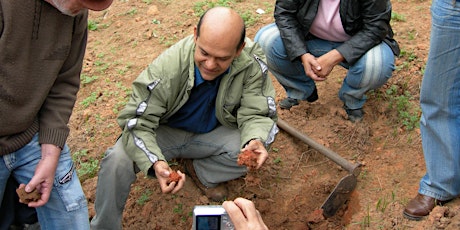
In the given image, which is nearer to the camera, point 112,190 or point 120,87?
point 112,190

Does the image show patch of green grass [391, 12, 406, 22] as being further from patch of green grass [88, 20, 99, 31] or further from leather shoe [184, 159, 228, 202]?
patch of green grass [88, 20, 99, 31]

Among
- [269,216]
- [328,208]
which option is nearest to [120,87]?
[269,216]

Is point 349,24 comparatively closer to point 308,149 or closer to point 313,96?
point 313,96

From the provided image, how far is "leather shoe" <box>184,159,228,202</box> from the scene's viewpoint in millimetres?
3604

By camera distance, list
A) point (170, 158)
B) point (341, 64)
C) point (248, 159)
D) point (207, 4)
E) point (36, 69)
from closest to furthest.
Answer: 1. point (36, 69)
2. point (248, 159)
3. point (170, 158)
4. point (341, 64)
5. point (207, 4)

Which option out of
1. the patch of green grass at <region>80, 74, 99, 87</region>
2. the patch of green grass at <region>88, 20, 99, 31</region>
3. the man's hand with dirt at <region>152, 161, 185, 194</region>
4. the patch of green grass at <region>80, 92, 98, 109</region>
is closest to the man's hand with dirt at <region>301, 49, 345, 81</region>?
the man's hand with dirt at <region>152, 161, 185, 194</region>

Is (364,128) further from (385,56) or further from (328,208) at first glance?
(328,208)

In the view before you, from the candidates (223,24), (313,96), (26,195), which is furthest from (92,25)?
(26,195)

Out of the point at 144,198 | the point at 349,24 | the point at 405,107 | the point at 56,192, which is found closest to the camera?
the point at 56,192

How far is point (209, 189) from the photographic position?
3621mm

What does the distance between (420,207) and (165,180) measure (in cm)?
155

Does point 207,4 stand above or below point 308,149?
above

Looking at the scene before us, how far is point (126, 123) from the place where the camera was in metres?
3.06

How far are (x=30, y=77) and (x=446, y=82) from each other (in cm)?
215
